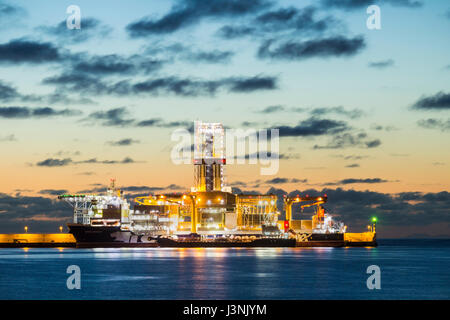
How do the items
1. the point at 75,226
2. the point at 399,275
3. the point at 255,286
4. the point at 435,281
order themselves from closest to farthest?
the point at 255,286
the point at 435,281
the point at 399,275
the point at 75,226

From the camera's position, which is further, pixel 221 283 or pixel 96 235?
pixel 96 235

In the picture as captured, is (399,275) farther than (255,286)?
Yes

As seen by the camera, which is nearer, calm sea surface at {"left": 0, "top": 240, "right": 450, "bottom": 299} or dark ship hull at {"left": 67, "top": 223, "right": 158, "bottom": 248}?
calm sea surface at {"left": 0, "top": 240, "right": 450, "bottom": 299}

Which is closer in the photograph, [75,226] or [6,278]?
[6,278]

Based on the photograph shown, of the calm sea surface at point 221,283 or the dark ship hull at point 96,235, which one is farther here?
the dark ship hull at point 96,235
